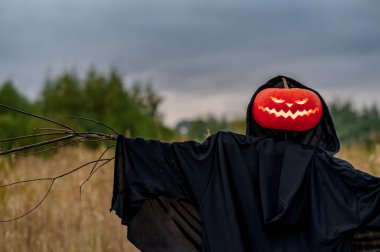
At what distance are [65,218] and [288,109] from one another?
3.93 meters

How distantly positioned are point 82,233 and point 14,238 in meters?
0.81

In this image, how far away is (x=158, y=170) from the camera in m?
3.87

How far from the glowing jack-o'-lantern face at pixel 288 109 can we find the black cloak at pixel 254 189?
0.11m

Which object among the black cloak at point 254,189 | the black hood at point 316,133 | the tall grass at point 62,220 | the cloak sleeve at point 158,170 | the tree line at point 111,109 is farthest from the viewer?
the tree line at point 111,109

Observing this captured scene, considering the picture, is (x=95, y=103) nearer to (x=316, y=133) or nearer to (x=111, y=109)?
(x=111, y=109)

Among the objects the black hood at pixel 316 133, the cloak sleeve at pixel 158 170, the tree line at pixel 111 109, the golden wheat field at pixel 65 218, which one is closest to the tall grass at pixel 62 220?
the golden wheat field at pixel 65 218

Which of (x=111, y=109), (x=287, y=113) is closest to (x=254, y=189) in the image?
(x=287, y=113)

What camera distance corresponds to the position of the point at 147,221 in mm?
3998

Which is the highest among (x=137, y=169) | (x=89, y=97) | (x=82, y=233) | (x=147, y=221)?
(x=89, y=97)

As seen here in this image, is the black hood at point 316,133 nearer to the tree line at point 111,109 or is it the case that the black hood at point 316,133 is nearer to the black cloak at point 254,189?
the black cloak at point 254,189

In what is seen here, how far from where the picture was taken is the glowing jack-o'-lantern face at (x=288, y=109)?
3.87 meters

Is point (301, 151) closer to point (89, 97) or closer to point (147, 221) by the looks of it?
point (147, 221)

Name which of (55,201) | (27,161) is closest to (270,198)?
(55,201)

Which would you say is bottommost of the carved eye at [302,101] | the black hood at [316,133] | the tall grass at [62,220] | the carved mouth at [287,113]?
the tall grass at [62,220]
